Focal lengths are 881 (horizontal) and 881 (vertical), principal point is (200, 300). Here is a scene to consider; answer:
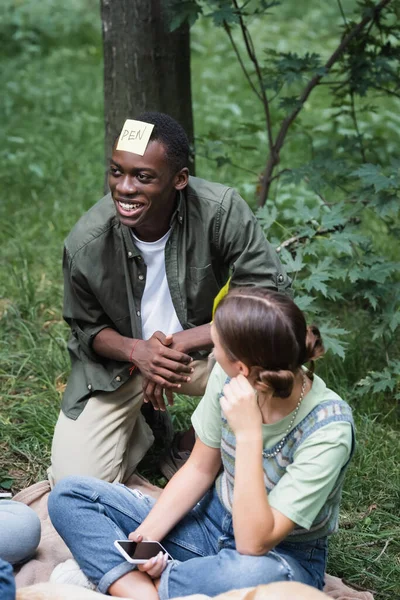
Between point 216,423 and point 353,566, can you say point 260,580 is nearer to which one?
point 216,423

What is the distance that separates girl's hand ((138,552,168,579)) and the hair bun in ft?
1.99

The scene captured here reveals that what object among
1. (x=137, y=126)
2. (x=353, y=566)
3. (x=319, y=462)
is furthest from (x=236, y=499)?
(x=137, y=126)

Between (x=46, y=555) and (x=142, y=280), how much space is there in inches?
41.2

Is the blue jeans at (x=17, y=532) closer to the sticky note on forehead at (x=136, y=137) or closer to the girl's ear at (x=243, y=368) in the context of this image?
the girl's ear at (x=243, y=368)

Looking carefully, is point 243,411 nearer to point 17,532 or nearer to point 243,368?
point 243,368

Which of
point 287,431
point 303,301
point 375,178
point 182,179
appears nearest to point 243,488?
point 287,431

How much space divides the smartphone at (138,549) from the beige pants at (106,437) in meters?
0.78

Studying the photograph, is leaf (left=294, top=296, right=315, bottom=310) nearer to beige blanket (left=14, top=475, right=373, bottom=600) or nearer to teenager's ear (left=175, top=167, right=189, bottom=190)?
teenager's ear (left=175, top=167, right=189, bottom=190)

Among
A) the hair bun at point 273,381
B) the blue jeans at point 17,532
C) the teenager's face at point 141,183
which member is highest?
the teenager's face at point 141,183

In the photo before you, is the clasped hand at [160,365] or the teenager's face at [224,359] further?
the clasped hand at [160,365]

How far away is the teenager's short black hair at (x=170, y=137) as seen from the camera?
312 centimetres

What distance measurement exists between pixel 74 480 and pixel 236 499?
65 cm

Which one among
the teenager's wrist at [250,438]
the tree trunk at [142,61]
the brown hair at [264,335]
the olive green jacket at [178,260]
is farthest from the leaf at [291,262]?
the teenager's wrist at [250,438]

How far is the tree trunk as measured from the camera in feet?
13.6
